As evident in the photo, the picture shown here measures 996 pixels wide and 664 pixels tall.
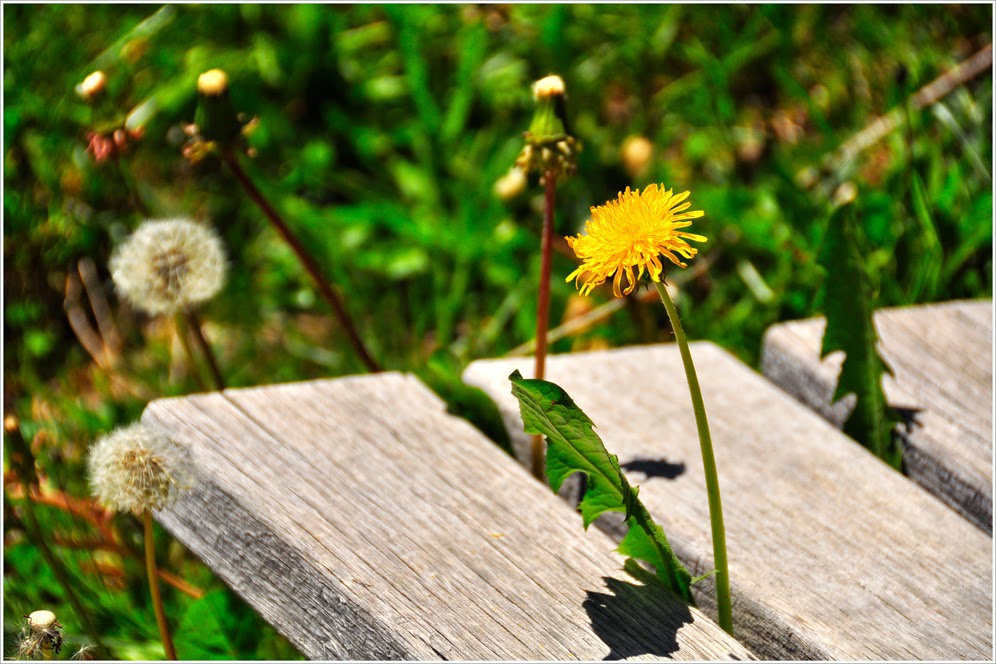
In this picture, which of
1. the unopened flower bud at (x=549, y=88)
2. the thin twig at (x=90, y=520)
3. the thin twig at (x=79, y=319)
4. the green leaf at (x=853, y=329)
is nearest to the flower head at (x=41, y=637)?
the thin twig at (x=90, y=520)

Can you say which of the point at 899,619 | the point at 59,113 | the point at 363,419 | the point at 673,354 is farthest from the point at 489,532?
the point at 59,113

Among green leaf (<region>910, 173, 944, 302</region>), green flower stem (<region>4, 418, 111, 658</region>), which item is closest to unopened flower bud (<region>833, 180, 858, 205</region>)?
green leaf (<region>910, 173, 944, 302</region>)

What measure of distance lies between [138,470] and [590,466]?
0.61m

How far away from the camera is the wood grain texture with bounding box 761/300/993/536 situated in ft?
5.21

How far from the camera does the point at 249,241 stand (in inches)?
123

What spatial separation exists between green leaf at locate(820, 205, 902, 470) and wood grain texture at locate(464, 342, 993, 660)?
0.07 meters

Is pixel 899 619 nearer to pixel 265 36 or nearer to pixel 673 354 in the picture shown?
pixel 673 354

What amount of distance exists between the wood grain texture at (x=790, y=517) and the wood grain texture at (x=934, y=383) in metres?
0.08

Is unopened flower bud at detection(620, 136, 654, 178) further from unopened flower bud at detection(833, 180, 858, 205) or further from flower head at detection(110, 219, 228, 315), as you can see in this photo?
flower head at detection(110, 219, 228, 315)

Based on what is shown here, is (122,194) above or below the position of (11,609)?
above

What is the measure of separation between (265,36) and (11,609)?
79.3 inches

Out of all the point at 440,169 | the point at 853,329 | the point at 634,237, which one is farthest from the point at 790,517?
the point at 440,169

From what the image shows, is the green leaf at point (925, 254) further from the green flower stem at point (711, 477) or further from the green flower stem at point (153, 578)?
the green flower stem at point (153, 578)

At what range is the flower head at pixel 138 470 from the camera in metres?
1.38
